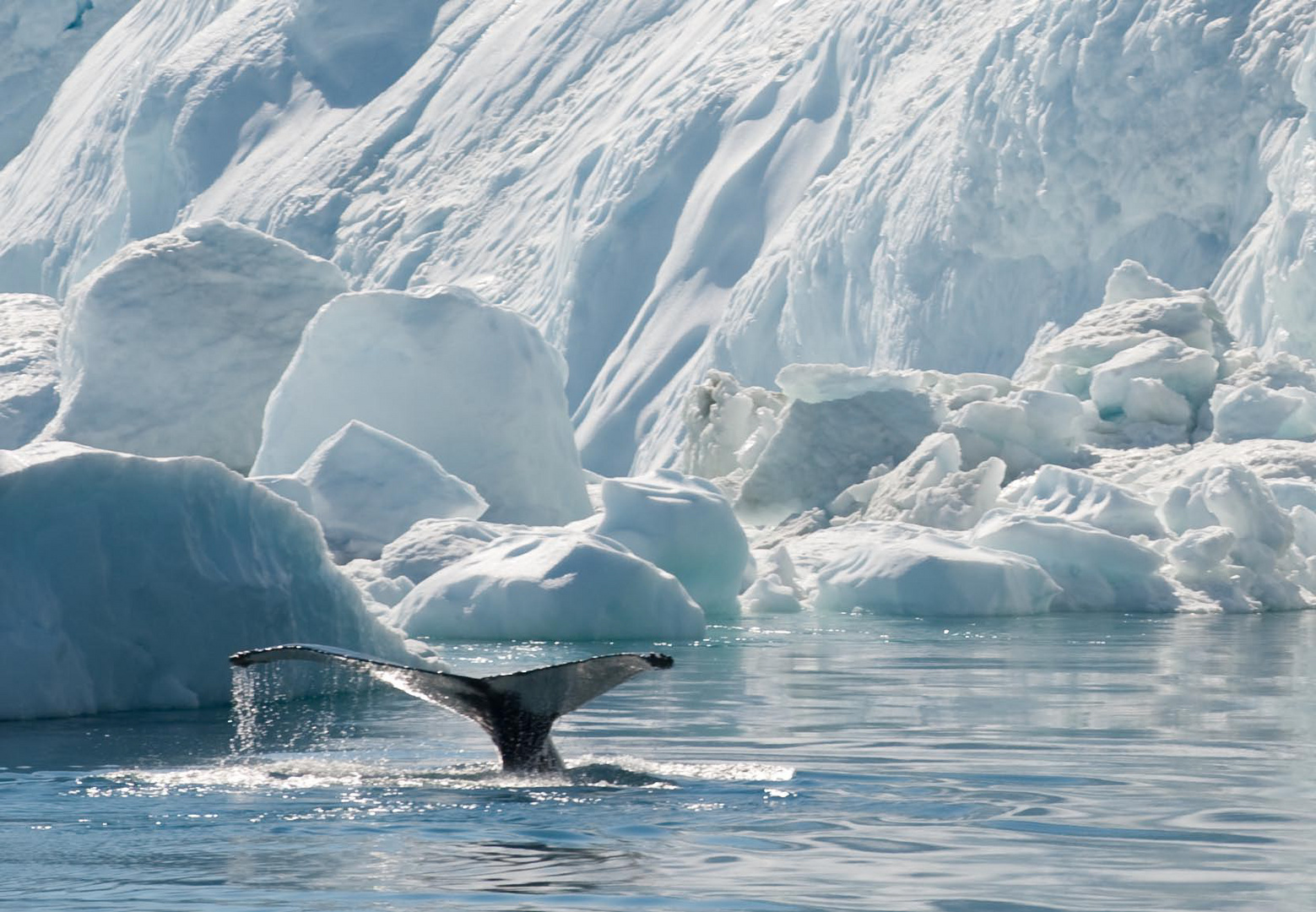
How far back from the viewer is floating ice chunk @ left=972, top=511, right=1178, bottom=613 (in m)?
16.9

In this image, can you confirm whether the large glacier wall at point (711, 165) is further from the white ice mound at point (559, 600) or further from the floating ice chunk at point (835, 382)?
the white ice mound at point (559, 600)

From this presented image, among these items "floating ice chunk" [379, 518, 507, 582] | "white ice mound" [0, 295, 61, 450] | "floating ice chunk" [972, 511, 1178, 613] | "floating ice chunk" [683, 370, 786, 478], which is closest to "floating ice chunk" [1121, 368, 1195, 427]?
"floating ice chunk" [683, 370, 786, 478]

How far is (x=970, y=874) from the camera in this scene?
4.52 meters

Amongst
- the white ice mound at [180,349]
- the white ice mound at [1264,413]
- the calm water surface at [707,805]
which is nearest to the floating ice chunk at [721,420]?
the white ice mound at [180,349]

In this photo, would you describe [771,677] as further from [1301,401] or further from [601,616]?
[1301,401]

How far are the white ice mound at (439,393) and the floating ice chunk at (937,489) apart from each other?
3.47 meters

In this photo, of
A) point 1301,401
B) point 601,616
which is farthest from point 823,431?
point 601,616

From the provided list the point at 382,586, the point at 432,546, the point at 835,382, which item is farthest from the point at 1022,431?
the point at 382,586

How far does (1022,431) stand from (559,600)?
34.0ft

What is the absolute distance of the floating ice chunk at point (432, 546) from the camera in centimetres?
1531

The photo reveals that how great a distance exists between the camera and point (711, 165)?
127ft

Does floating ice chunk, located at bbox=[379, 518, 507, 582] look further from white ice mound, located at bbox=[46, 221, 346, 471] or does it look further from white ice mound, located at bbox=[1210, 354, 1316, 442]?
white ice mound, located at bbox=[46, 221, 346, 471]

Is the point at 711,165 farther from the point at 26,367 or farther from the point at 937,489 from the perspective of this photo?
the point at 937,489

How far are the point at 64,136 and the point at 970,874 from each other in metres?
54.7
